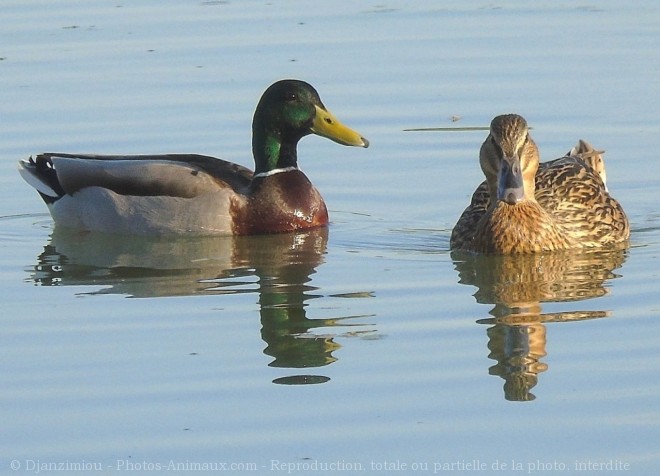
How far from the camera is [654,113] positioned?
46.2 ft

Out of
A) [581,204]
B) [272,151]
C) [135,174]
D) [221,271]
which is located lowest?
[221,271]

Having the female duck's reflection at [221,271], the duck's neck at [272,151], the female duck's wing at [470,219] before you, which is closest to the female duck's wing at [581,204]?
the female duck's wing at [470,219]

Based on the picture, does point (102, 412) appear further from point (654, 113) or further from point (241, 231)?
point (654, 113)

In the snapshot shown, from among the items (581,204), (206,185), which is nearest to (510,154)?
(581,204)

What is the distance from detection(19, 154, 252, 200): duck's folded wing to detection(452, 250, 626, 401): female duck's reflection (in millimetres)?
2259

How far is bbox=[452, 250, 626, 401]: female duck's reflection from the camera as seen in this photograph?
8289 millimetres

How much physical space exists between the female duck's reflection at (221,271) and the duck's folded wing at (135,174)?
1.34 ft

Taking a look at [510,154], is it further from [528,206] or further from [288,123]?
[288,123]

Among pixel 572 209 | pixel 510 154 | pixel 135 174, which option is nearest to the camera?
pixel 510 154

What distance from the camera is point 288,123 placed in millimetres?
12828

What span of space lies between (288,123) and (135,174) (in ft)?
3.79

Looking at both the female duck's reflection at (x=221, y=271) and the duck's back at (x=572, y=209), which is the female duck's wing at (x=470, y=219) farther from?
the female duck's reflection at (x=221, y=271)

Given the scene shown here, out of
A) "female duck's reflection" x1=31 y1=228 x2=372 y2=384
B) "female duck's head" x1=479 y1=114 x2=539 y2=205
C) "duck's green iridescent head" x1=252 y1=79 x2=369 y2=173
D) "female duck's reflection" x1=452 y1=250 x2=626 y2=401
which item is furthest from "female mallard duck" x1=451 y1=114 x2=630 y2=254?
"duck's green iridescent head" x1=252 y1=79 x2=369 y2=173

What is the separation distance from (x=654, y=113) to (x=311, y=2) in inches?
225
